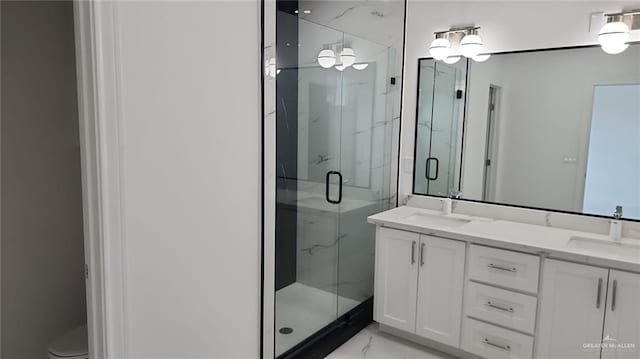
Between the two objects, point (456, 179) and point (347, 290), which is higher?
point (456, 179)

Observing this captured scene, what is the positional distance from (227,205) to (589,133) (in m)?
2.22

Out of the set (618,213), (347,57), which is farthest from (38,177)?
(618,213)

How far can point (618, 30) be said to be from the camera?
2328 millimetres

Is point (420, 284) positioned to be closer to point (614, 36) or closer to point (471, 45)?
point (471, 45)

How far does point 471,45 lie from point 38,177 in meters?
2.81

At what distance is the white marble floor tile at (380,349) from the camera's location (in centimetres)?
272

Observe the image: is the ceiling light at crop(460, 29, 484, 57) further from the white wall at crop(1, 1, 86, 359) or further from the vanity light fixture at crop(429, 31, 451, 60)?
the white wall at crop(1, 1, 86, 359)

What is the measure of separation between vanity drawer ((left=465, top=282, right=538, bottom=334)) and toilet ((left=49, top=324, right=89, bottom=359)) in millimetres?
2150

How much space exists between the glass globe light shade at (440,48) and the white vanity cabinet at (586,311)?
1.59 meters

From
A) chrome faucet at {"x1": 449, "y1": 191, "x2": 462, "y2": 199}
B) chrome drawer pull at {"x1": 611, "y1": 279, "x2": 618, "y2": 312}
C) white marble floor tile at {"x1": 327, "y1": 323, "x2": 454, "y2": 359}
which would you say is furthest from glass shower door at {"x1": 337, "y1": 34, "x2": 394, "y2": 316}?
chrome drawer pull at {"x1": 611, "y1": 279, "x2": 618, "y2": 312}

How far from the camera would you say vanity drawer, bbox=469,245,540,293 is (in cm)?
228

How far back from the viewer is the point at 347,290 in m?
3.09

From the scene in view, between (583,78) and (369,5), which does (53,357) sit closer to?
(369,5)

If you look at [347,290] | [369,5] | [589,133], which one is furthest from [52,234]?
[589,133]
